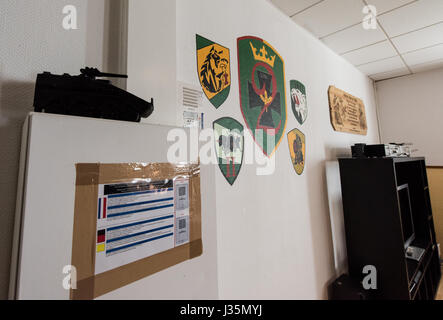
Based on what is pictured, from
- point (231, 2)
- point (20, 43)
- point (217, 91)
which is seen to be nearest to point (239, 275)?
point (217, 91)

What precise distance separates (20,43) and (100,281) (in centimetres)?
→ 81

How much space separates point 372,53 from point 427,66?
1206 millimetres

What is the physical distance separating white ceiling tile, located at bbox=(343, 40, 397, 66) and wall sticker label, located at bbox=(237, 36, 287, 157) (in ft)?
4.96

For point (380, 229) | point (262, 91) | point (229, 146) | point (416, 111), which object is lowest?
point (380, 229)

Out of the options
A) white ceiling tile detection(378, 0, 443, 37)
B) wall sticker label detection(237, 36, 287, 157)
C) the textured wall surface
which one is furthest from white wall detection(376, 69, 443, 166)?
wall sticker label detection(237, 36, 287, 157)

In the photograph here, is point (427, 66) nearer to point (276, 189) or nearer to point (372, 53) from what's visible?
point (372, 53)

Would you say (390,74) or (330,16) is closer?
(330,16)

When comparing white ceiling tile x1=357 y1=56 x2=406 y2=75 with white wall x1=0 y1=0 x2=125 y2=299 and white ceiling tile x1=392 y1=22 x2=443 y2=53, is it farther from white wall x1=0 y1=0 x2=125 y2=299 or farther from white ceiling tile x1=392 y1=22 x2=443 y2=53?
white wall x1=0 y1=0 x2=125 y2=299

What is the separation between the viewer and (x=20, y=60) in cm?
69

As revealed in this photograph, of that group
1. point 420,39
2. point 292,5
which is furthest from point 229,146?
point 420,39

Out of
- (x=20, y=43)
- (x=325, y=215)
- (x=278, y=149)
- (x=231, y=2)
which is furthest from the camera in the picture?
(x=325, y=215)

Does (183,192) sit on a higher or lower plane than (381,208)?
higher

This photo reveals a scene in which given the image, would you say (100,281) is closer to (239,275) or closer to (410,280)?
(239,275)

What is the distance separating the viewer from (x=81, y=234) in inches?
22.5
